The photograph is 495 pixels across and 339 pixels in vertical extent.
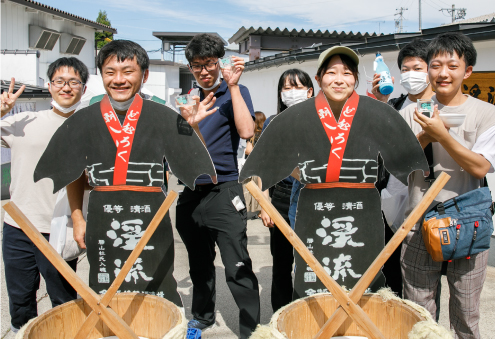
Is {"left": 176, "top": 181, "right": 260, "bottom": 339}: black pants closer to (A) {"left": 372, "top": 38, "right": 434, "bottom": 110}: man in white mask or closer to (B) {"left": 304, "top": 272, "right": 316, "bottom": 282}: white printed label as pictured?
(B) {"left": 304, "top": 272, "right": 316, "bottom": 282}: white printed label

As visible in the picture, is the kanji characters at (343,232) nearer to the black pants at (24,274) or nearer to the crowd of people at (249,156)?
the crowd of people at (249,156)

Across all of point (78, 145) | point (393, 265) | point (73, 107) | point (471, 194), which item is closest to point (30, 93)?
point (73, 107)

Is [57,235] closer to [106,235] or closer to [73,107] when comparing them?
[106,235]

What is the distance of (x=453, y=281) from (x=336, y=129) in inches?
46.1

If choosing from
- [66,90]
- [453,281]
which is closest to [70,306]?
[66,90]

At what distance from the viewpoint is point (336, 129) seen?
2.30 meters

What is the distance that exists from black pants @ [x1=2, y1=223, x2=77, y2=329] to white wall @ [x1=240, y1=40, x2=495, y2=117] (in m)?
4.58

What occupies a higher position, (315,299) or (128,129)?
(128,129)

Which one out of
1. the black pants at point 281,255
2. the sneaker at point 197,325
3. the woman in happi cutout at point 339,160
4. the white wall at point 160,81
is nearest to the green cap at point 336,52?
the woman in happi cutout at point 339,160

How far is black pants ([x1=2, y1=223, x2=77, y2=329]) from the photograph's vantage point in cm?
282

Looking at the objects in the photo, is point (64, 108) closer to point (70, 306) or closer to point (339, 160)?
point (70, 306)

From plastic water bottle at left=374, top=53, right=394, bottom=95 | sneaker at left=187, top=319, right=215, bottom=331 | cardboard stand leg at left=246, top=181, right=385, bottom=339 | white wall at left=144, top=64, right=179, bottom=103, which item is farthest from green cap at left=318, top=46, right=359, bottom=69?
white wall at left=144, top=64, right=179, bottom=103

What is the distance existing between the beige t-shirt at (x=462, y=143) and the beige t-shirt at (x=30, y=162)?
8.06 ft

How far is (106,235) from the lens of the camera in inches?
97.0
